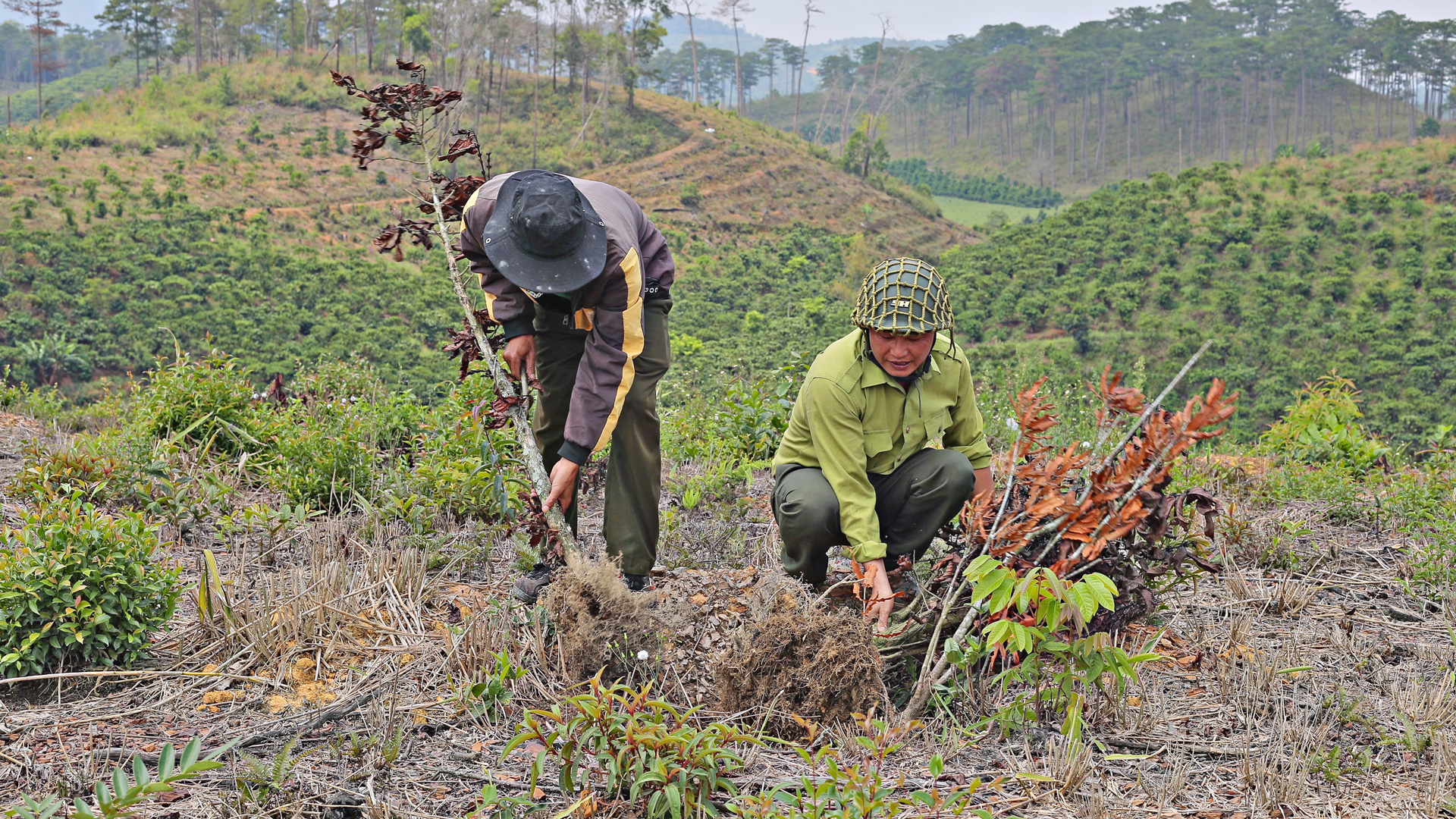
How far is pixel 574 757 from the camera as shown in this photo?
2.00 meters

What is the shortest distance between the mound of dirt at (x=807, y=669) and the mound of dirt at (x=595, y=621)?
28 centimetres

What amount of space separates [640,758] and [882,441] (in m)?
1.27

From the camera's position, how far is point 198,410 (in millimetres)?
4426

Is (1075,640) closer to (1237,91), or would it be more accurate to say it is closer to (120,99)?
(120,99)

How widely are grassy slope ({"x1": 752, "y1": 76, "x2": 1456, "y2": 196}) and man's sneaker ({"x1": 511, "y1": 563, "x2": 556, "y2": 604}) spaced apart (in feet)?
162

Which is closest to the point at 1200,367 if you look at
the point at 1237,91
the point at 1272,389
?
the point at 1272,389

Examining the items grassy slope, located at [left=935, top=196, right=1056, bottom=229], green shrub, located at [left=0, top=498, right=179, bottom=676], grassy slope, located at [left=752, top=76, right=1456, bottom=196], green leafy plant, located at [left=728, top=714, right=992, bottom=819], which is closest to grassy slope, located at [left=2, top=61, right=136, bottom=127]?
grassy slope, located at [left=752, top=76, right=1456, bottom=196]

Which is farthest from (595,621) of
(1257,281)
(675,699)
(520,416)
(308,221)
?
(308,221)

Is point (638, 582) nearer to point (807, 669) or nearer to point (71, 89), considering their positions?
point (807, 669)

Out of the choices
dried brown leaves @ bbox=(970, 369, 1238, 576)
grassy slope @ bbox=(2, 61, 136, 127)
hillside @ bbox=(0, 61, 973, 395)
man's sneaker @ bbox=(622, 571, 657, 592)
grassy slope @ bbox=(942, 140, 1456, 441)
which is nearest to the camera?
dried brown leaves @ bbox=(970, 369, 1238, 576)

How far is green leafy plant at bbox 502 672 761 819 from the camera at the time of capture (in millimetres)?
1842

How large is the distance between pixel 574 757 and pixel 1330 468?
13.4ft

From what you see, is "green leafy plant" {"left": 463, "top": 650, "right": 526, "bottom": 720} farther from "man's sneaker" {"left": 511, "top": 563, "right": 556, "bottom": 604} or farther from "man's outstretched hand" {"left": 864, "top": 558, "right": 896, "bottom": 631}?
"man's outstretched hand" {"left": 864, "top": 558, "right": 896, "bottom": 631}

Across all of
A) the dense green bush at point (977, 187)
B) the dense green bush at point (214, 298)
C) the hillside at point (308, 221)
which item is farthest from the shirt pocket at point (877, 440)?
the dense green bush at point (977, 187)
